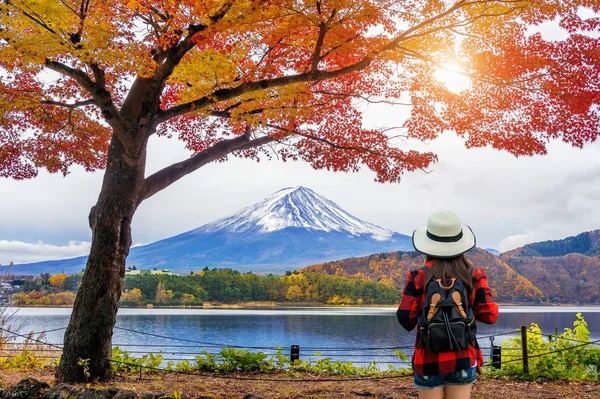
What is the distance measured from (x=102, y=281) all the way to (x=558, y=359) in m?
6.86

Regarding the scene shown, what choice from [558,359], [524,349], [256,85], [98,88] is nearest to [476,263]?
[558,359]

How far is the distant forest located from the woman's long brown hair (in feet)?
179

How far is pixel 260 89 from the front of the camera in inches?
275

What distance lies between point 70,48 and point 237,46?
2.06 m

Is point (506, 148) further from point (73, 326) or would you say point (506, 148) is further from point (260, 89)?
point (73, 326)

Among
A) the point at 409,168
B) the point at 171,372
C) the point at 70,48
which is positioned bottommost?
the point at 171,372

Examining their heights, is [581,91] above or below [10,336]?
above

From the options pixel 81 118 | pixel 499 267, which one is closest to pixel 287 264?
pixel 499 267

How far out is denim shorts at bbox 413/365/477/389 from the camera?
9.54 ft

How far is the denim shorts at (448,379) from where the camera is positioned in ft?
9.54

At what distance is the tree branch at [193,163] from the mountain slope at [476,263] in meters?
45.1

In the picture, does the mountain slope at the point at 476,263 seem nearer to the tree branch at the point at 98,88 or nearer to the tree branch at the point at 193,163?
the tree branch at the point at 193,163

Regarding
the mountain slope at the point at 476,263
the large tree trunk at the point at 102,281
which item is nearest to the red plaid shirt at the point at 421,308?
the large tree trunk at the point at 102,281

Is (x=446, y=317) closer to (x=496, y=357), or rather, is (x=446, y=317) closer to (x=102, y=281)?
(x=102, y=281)
